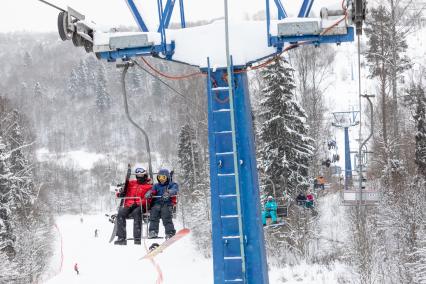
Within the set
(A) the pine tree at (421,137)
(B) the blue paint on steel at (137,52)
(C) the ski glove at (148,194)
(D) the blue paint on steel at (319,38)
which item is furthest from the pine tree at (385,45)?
(B) the blue paint on steel at (137,52)

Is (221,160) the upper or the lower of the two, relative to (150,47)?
lower

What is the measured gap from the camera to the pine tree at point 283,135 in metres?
25.4

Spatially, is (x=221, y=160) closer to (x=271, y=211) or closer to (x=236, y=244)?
(x=236, y=244)

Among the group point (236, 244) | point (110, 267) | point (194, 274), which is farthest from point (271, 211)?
point (110, 267)

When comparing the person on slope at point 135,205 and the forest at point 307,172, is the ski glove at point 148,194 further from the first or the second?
the forest at point 307,172

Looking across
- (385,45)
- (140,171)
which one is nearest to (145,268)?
(385,45)

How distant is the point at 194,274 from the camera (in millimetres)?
30500

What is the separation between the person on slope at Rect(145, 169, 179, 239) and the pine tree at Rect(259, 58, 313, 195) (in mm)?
16098

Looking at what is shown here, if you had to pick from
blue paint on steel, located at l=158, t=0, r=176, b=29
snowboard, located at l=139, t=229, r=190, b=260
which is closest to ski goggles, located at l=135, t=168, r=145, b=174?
snowboard, located at l=139, t=229, r=190, b=260

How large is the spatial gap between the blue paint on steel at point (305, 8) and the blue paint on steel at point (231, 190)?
1168mm

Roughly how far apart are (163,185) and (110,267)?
28.4 m

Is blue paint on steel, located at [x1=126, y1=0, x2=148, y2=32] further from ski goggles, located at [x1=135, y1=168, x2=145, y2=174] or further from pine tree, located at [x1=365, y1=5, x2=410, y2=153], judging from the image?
pine tree, located at [x1=365, y1=5, x2=410, y2=153]

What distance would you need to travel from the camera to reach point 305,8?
7.75 meters

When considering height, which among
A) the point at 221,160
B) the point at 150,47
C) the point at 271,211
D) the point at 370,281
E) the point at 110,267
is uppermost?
the point at 150,47
